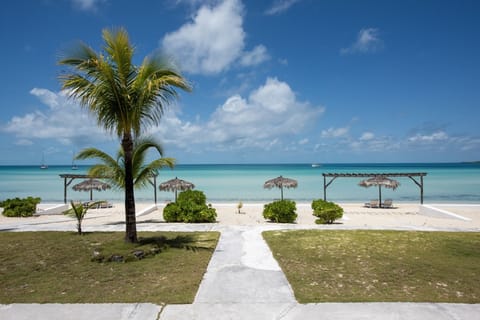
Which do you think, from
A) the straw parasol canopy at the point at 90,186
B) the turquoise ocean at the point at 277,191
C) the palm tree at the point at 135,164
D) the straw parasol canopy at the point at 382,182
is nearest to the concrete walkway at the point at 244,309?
the palm tree at the point at 135,164

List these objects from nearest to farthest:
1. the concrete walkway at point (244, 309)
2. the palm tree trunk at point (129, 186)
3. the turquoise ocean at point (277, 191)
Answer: the concrete walkway at point (244, 309)
the palm tree trunk at point (129, 186)
the turquoise ocean at point (277, 191)

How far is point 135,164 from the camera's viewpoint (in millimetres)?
7574

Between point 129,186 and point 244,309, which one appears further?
point 129,186

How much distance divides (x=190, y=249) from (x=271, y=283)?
275cm

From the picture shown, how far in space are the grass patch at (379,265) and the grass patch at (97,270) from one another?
5.77 ft

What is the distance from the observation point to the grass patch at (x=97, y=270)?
422 centimetres

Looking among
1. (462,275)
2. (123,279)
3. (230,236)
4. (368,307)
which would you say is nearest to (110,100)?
(123,279)

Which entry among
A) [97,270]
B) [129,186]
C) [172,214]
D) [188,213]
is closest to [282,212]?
[188,213]

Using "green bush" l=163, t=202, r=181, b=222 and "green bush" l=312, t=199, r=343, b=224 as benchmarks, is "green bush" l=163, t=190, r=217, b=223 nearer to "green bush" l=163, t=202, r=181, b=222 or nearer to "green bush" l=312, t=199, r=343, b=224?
"green bush" l=163, t=202, r=181, b=222

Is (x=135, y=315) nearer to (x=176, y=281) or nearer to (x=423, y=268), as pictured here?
(x=176, y=281)

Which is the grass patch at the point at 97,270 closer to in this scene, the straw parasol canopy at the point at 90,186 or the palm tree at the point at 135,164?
the palm tree at the point at 135,164

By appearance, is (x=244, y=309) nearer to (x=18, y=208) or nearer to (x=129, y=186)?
(x=129, y=186)

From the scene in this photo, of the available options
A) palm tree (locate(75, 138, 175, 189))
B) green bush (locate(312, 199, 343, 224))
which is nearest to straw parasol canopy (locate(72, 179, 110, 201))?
palm tree (locate(75, 138, 175, 189))

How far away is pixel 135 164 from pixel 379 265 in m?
6.00
